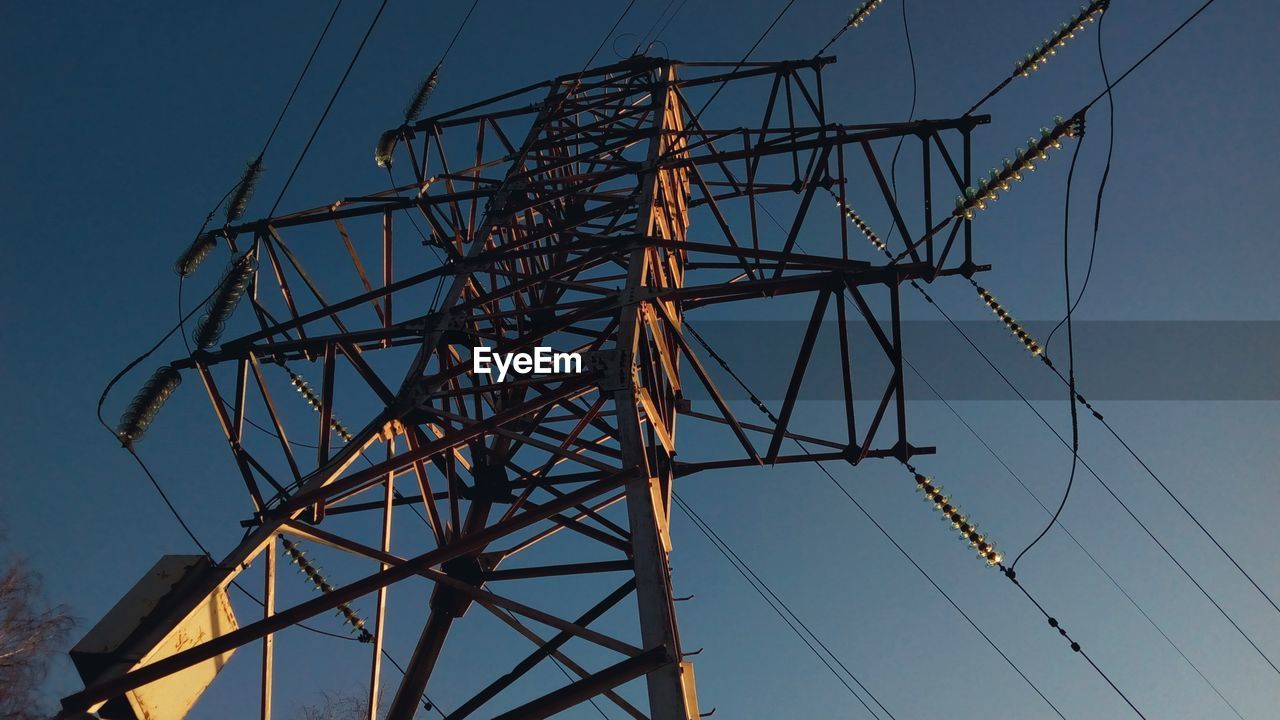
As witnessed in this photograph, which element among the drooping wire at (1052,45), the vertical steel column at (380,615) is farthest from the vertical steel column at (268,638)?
the drooping wire at (1052,45)

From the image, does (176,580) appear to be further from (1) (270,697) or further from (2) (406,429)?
(2) (406,429)

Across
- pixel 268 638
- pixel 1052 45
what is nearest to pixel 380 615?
pixel 268 638

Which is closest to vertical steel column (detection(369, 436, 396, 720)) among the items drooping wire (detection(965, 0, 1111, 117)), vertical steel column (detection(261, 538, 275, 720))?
vertical steel column (detection(261, 538, 275, 720))

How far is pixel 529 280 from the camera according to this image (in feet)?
26.6

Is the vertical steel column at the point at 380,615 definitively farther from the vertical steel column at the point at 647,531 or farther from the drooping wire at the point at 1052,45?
the drooping wire at the point at 1052,45

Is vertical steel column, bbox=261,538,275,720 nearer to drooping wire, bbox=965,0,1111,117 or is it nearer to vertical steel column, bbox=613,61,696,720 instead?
vertical steel column, bbox=613,61,696,720

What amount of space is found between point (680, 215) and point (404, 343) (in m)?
5.27
